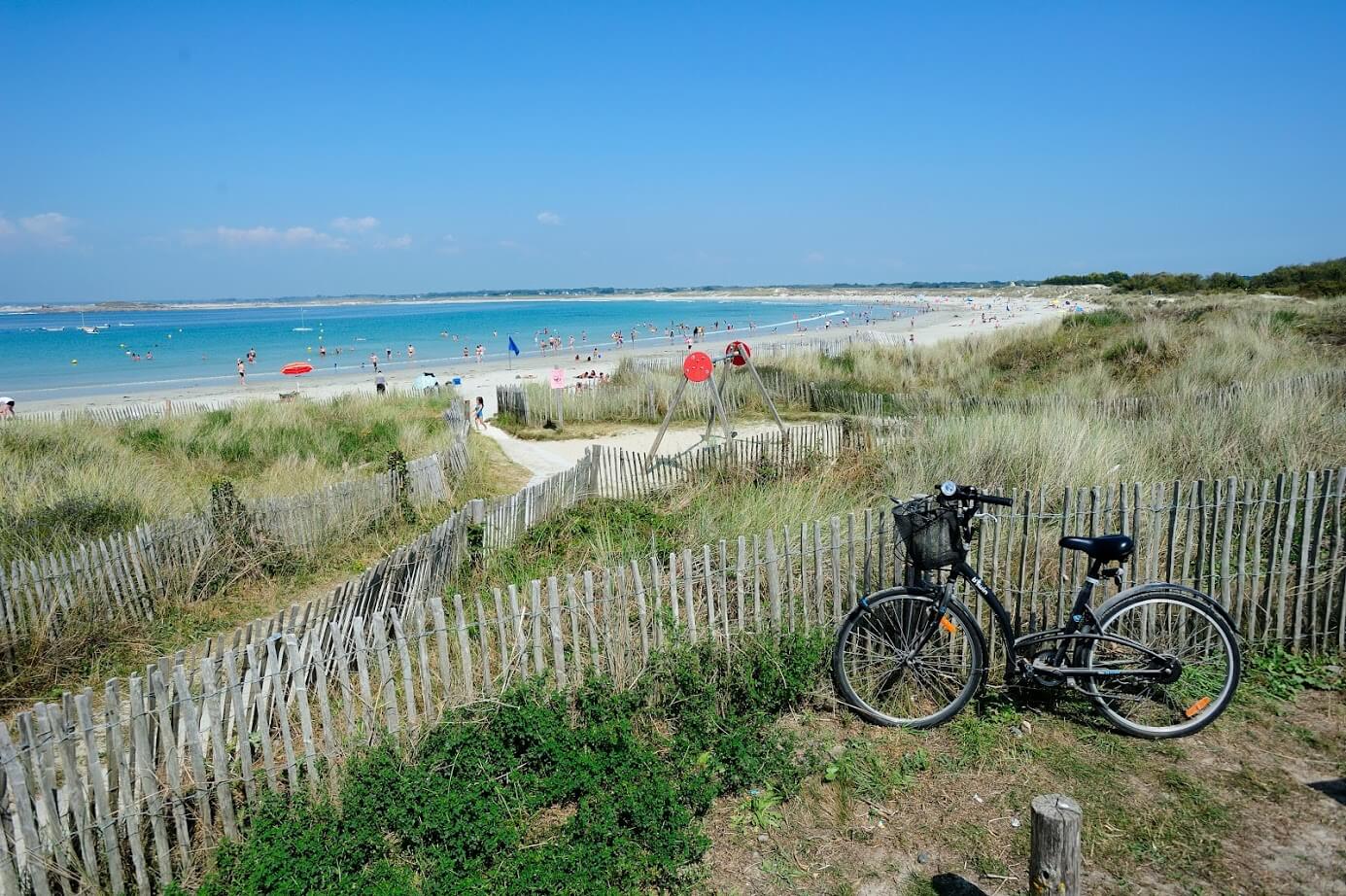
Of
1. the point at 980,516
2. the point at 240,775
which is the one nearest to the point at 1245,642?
the point at 980,516

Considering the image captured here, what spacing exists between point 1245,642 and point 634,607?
389 cm

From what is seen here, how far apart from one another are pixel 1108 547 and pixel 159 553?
24.9 ft

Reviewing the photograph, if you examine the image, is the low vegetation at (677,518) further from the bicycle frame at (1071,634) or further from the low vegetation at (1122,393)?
the bicycle frame at (1071,634)

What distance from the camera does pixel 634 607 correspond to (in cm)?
521

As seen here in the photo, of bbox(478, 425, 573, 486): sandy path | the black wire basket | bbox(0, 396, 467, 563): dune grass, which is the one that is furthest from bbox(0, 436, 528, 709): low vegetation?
the black wire basket

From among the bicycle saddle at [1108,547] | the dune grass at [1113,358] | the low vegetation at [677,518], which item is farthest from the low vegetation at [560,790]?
the dune grass at [1113,358]

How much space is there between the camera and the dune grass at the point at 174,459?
27.1 ft

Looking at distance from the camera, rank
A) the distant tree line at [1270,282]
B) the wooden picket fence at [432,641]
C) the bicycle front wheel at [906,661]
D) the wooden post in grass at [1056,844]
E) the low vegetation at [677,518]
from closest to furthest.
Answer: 1. the wooden post in grass at [1056,844]
2. the wooden picket fence at [432,641]
3. the bicycle front wheel at [906,661]
4. the low vegetation at [677,518]
5. the distant tree line at [1270,282]

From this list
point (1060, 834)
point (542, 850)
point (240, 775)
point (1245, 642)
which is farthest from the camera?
point (1245, 642)

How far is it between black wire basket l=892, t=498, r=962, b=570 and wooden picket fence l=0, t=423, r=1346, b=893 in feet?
2.09

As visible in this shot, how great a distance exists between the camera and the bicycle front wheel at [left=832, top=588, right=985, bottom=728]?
4.45 metres

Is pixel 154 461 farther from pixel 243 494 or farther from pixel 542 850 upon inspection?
pixel 542 850

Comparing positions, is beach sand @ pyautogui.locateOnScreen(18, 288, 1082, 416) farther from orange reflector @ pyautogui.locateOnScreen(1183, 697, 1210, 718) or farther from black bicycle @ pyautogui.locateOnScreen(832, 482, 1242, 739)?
orange reflector @ pyautogui.locateOnScreen(1183, 697, 1210, 718)

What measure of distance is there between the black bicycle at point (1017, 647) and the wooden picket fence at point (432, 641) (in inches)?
16.5
